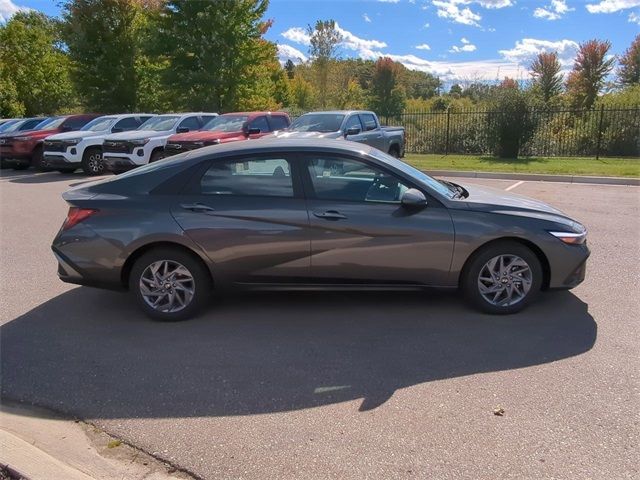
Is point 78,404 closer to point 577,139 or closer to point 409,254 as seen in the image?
point 409,254

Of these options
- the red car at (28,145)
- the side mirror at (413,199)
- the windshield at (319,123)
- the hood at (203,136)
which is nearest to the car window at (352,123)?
the windshield at (319,123)

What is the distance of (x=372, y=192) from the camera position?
16.0ft

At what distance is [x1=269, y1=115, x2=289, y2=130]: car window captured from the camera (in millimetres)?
15745

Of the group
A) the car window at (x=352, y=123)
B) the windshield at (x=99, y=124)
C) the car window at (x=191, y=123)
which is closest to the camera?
the car window at (x=352, y=123)

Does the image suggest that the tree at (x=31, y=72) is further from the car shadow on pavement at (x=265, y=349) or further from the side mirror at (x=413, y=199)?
the side mirror at (x=413, y=199)

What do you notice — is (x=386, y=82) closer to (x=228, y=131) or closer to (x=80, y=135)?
(x=80, y=135)

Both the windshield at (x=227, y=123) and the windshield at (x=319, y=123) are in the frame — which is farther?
the windshield at (x=227, y=123)

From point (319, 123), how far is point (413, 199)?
9.44m

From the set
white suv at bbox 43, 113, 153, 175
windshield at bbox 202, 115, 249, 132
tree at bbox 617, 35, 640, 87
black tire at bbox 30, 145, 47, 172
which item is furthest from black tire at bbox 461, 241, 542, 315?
tree at bbox 617, 35, 640, 87

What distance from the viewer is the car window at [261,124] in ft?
49.5

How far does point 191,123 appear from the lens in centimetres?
1705

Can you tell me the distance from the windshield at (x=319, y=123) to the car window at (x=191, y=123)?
4115 millimetres

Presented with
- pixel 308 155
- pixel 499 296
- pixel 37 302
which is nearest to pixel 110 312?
pixel 37 302

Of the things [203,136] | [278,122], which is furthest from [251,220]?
[278,122]
